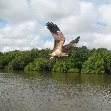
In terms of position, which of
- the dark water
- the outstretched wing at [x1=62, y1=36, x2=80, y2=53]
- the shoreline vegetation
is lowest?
the dark water

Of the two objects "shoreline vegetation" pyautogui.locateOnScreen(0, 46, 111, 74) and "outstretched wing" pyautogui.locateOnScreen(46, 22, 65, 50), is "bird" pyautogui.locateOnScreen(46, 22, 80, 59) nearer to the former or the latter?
"outstretched wing" pyautogui.locateOnScreen(46, 22, 65, 50)

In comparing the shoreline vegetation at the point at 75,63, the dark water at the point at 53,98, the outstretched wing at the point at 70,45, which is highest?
the shoreline vegetation at the point at 75,63

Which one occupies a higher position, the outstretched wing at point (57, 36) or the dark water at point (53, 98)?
the outstretched wing at point (57, 36)

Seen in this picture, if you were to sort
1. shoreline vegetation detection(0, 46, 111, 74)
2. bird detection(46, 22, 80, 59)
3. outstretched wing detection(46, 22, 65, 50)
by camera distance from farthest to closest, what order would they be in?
shoreline vegetation detection(0, 46, 111, 74) → outstretched wing detection(46, 22, 65, 50) → bird detection(46, 22, 80, 59)

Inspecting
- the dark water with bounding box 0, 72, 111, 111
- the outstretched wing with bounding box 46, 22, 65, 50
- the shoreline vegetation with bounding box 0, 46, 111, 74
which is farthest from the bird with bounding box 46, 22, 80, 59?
the shoreline vegetation with bounding box 0, 46, 111, 74

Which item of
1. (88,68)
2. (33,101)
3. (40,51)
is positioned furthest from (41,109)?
(40,51)

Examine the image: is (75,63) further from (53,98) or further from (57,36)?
(57,36)

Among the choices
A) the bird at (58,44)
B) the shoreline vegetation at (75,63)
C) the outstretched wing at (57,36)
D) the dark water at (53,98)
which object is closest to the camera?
the bird at (58,44)

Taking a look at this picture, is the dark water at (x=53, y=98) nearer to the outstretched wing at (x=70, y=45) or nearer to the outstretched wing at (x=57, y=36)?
the outstretched wing at (x=70, y=45)

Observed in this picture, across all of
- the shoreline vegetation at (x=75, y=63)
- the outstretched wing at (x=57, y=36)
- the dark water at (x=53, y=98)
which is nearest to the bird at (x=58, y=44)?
the outstretched wing at (x=57, y=36)

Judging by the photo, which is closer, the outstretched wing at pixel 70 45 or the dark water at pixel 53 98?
the outstretched wing at pixel 70 45

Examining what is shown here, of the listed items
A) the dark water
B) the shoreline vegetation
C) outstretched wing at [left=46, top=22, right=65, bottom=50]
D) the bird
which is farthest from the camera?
the shoreline vegetation

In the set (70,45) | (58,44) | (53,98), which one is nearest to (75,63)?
(53,98)

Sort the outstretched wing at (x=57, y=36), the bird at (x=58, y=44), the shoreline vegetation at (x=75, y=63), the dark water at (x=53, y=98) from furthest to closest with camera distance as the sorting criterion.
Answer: the shoreline vegetation at (x=75, y=63) → the dark water at (x=53, y=98) → the outstretched wing at (x=57, y=36) → the bird at (x=58, y=44)
